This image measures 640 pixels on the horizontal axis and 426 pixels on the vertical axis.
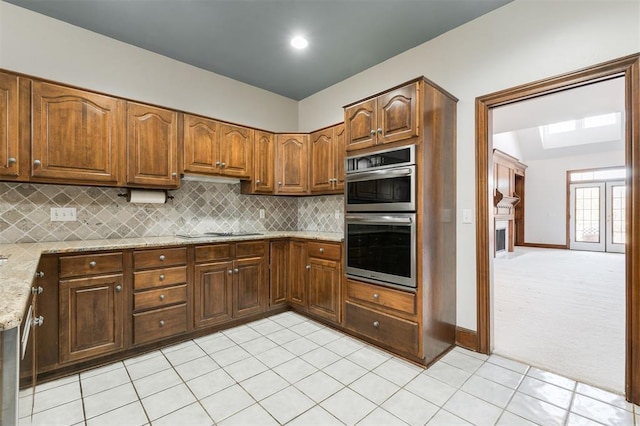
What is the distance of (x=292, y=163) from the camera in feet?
12.3

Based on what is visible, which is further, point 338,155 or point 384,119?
point 338,155

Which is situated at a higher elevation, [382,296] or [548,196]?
[548,196]

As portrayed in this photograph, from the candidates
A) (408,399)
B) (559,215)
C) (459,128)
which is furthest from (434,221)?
(559,215)

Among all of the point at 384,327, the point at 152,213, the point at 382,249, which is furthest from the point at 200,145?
the point at 384,327

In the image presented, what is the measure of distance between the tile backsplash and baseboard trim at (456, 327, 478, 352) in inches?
68.6

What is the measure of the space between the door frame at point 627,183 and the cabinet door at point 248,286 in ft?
6.94

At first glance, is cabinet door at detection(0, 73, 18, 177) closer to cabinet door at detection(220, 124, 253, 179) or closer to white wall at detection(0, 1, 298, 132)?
white wall at detection(0, 1, 298, 132)

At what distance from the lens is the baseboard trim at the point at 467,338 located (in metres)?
2.54

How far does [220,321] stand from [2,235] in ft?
6.09

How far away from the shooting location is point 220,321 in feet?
9.57

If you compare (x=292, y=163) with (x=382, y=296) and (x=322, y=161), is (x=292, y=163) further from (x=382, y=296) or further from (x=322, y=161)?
(x=382, y=296)

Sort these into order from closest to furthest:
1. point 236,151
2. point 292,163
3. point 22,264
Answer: point 22,264 → point 236,151 → point 292,163

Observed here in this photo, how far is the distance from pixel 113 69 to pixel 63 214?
1.44m

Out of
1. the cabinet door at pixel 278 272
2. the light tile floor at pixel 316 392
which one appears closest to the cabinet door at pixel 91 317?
the light tile floor at pixel 316 392
